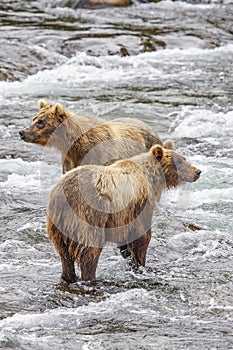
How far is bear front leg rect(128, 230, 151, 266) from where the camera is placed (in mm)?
8070

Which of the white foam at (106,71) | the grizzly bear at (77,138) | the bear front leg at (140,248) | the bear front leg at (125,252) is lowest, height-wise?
the white foam at (106,71)

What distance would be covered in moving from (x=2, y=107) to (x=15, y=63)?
372cm

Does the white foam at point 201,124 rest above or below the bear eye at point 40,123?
below

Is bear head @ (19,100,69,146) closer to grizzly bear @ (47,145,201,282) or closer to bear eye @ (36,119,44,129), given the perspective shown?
bear eye @ (36,119,44,129)

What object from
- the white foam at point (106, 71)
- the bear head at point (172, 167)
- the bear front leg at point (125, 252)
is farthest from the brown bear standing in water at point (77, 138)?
the white foam at point (106, 71)

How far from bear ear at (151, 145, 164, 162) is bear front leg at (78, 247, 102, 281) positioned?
1.35 m

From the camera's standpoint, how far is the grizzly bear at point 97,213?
7289 millimetres

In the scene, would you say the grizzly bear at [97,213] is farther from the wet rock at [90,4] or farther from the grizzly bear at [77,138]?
the wet rock at [90,4]

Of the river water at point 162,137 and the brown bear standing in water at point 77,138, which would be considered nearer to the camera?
the river water at point 162,137

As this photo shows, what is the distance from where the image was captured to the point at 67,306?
7.14 meters

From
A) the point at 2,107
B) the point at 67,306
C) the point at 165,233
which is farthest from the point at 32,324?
the point at 2,107

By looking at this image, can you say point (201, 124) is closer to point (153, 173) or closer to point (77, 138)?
point (77, 138)

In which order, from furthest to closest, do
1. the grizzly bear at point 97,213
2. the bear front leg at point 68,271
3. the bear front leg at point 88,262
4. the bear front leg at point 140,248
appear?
the bear front leg at point 140,248
the bear front leg at point 68,271
the bear front leg at point 88,262
the grizzly bear at point 97,213

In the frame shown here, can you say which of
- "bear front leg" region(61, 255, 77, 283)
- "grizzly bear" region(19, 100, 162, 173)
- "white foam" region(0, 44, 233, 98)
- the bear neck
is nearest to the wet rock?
"white foam" region(0, 44, 233, 98)
